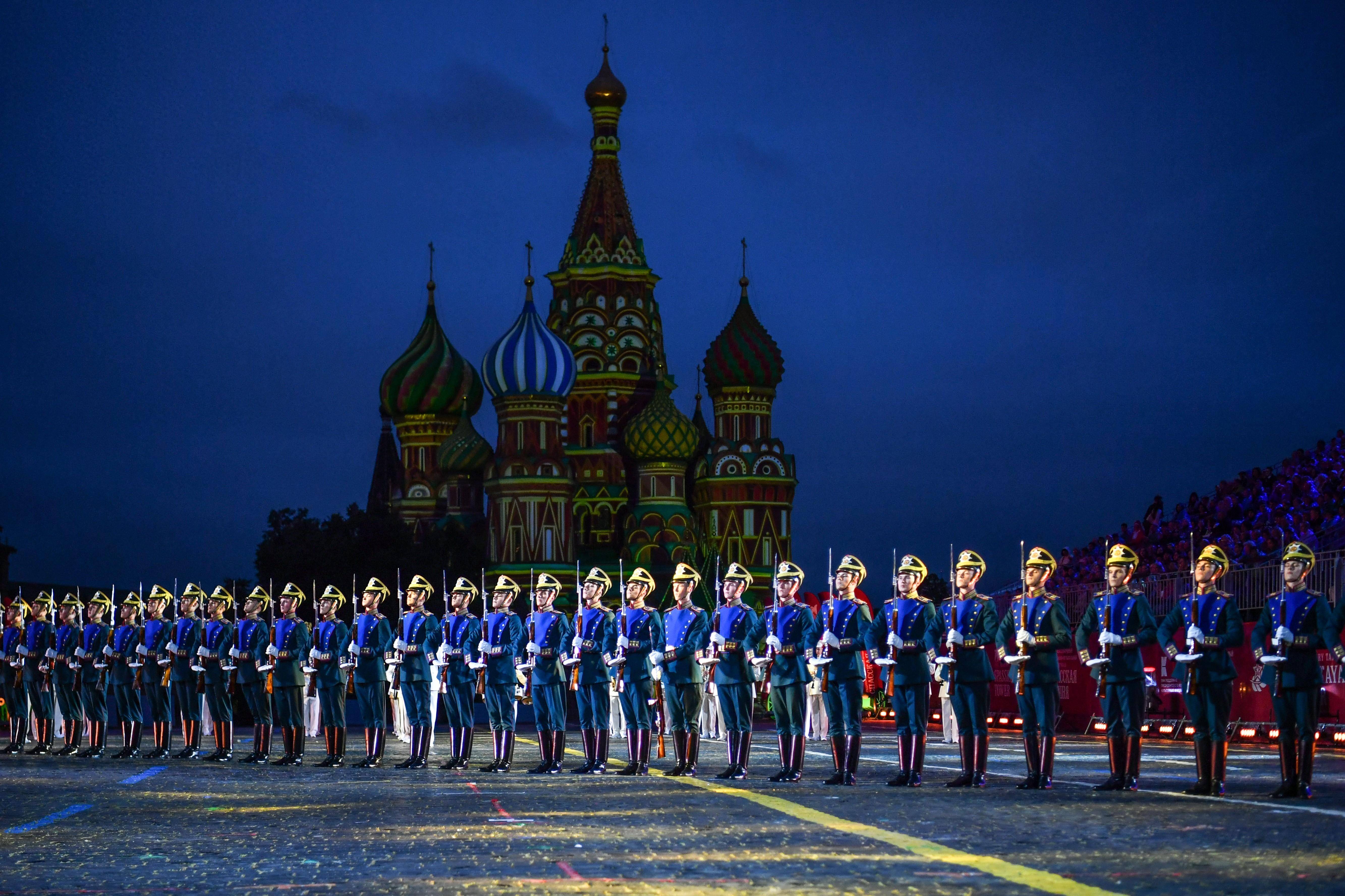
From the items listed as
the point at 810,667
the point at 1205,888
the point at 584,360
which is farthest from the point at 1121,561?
the point at 584,360

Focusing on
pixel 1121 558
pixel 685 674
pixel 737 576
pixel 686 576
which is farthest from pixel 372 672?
pixel 1121 558

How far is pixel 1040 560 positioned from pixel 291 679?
817 centimetres

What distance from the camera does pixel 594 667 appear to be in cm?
1730

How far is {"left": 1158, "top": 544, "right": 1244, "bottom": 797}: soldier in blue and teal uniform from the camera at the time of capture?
1298cm

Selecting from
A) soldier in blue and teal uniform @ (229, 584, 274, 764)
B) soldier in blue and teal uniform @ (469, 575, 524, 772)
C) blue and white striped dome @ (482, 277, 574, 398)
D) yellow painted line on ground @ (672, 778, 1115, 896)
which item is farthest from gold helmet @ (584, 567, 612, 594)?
blue and white striped dome @ (482, 277, 574, 398)

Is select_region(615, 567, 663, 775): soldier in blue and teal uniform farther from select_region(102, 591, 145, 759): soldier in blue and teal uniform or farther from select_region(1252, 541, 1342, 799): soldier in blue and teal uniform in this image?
select_region(102, 591, 145, 759): soldier in blue and teal uniform

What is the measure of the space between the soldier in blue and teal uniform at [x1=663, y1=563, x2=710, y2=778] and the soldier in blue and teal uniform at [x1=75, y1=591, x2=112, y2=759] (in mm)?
8836

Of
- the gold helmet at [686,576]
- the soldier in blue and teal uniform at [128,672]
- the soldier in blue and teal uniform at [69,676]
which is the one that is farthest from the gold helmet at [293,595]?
the gold helmet at [686,576]

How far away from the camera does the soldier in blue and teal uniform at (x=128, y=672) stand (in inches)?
864

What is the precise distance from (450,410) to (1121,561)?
68.2 metres

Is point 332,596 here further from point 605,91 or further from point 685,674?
point 605,91

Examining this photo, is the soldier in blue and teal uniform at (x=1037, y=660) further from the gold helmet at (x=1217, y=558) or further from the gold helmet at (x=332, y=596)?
the gold helmet at (x=332, y=596)

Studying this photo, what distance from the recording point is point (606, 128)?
81.7m

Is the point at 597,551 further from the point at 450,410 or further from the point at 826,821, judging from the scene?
the point at 826,821
